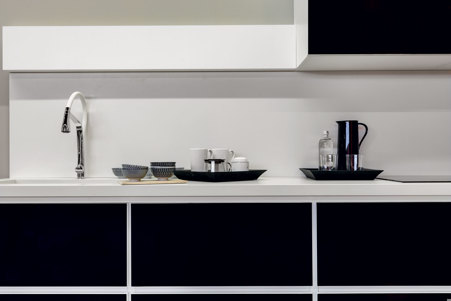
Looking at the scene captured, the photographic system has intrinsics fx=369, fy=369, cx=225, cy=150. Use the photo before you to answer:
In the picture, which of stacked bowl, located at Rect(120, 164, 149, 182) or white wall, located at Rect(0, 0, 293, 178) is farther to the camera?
white wall, located at Rect(0, 0, 293, 178)

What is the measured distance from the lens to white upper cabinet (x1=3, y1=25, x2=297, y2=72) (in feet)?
5.83

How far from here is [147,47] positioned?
1.78 m

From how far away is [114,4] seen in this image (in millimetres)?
1864

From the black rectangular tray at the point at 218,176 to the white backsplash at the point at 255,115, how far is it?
298 millimetres

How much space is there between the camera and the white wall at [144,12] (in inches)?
73.4
